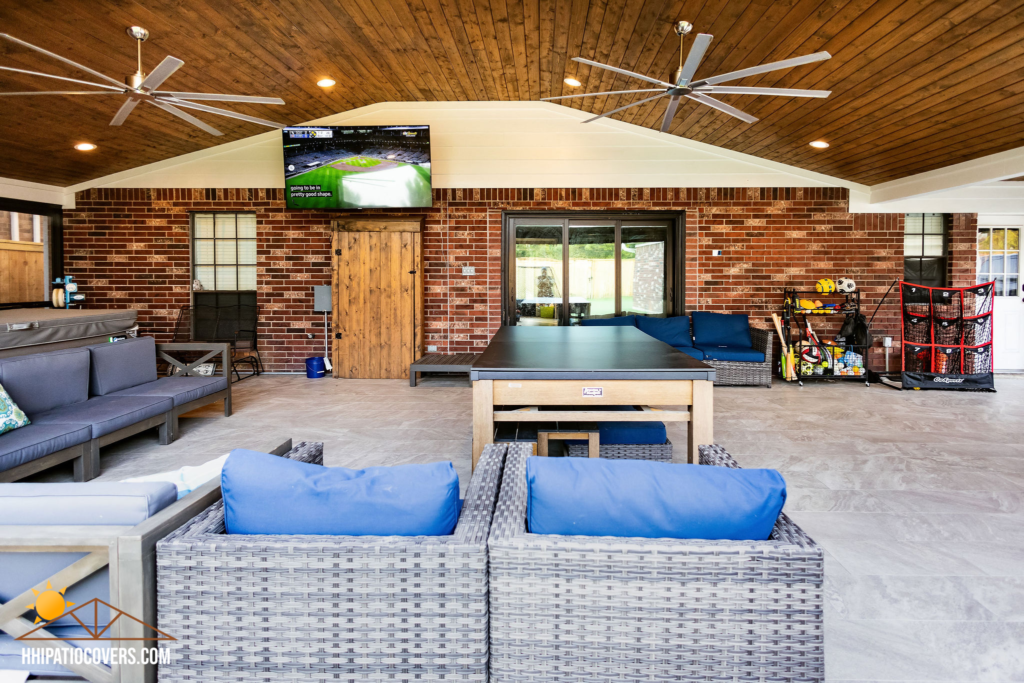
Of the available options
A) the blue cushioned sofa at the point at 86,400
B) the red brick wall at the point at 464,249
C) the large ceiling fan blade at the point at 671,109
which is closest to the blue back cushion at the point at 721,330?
the red brick wall at the point at 464,249

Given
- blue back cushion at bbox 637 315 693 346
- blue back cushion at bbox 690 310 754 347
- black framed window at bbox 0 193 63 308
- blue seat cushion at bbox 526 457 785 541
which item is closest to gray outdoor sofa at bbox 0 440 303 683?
blue seat cushion at bbox 526 457 785 541

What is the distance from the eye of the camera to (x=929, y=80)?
14.6 ft

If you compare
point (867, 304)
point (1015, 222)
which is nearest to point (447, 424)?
point (867, 304)

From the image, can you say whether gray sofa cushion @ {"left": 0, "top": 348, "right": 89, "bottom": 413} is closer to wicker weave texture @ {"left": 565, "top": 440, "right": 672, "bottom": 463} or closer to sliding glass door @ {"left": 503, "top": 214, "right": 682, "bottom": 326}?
wicker weave texture @ {"left": 565, "top": 440, "right": 672, "bottom": 463}

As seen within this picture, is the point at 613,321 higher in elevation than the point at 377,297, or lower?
lower

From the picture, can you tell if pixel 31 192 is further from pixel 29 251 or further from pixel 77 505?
pixel 77 505

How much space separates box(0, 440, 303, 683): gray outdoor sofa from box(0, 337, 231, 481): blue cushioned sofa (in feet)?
6.40

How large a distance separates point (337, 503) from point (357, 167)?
6.43 metres

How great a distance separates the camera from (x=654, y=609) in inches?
51.6

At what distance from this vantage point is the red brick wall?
25.5 feet

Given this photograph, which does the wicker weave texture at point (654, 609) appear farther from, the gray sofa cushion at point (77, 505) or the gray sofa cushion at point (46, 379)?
the gray sofa cushion at point (46, 379)

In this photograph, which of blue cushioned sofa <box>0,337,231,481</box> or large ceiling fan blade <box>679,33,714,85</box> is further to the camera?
large ceiling fan blade <box>679,33,714,85</box>

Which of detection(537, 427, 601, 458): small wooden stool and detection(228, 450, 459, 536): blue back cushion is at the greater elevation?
detection(228, 450, 459, 536): blue back cushion

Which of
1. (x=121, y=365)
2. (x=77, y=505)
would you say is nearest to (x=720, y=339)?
(x=121, y=365)
